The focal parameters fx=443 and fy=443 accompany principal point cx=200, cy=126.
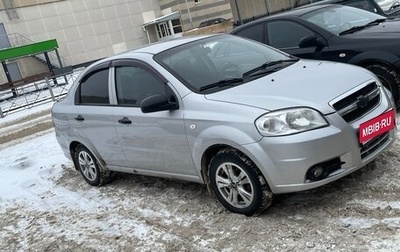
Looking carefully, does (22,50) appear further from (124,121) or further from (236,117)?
(236,117)

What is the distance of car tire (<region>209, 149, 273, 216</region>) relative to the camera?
362 centimetres

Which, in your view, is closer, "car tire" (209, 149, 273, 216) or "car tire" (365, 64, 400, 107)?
"car tire" (209, 149, 273, 216)

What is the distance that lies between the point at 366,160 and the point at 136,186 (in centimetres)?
279

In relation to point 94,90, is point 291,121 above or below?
below

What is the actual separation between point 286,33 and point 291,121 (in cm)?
354

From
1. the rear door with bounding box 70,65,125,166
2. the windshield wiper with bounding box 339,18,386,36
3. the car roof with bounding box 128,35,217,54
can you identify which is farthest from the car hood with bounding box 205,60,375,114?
the windshield wiper with bounding box 339,18,386,36

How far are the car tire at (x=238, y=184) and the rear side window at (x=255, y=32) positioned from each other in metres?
3.60

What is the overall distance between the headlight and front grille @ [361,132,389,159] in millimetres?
478

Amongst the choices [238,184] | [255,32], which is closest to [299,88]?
[238,184]

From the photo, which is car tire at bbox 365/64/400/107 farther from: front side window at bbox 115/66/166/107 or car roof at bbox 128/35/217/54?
front side window at bbox 115/66/166/107

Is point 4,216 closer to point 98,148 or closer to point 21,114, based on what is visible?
point 98,148

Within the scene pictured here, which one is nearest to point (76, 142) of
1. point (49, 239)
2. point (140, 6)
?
point (49, 239)

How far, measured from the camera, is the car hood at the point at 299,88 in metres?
3.52

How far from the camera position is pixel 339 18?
6465mm
